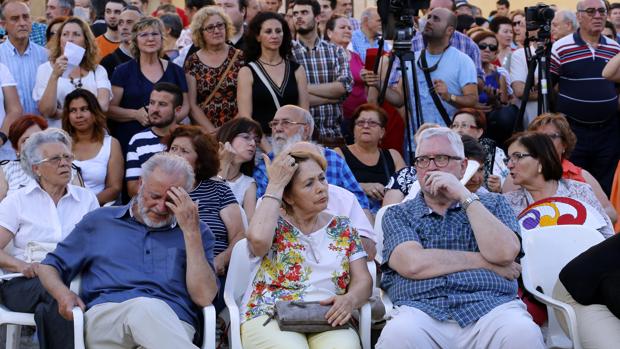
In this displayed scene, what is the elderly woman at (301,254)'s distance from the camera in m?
4.85

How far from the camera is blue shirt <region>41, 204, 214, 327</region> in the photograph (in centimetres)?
490

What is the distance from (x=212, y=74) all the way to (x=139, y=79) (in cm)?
51

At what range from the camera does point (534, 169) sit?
6.16 meters

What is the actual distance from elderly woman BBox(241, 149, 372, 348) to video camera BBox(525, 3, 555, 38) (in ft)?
11.6

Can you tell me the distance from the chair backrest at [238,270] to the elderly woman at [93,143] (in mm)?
1870

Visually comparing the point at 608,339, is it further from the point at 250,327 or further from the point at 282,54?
the point at 282,54

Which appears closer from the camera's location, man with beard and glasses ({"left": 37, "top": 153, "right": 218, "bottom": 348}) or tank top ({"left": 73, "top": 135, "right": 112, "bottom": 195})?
man with beard and glasses ({"left": 37, "top": 153, "right": 218, "bottom": 348})

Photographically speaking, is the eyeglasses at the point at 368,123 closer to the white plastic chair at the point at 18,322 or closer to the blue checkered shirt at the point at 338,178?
the blue checkered shirt at the point at 338,178

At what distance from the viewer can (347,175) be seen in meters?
6.42

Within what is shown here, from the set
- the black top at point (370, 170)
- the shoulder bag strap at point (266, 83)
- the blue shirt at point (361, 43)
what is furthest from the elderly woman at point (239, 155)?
the blue shirt at point (361, 43)

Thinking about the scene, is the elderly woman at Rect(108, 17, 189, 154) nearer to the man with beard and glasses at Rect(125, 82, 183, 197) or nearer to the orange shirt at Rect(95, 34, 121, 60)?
the man with beard and glasses at Rect(125, 82, 183, 197)

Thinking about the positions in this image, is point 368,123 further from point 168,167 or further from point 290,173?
point 168,167

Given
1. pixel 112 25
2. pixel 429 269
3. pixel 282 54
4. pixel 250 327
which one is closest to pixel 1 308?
pixel 250 327

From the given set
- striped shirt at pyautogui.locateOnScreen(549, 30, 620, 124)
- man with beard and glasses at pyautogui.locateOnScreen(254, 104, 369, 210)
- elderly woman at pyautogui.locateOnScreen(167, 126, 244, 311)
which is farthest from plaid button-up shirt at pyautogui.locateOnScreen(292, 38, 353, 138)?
elderly woman at pyautogui.locateOnScreen(167, 126, 244, 311)
